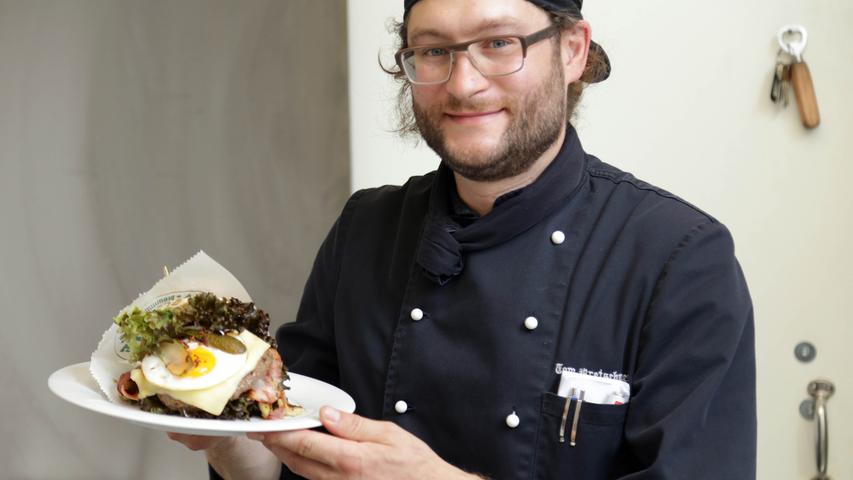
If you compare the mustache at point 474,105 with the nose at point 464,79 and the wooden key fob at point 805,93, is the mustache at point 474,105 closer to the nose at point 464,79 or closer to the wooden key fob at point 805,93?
the nose at point 464,79

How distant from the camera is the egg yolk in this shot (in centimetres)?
116

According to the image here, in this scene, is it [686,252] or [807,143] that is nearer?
[686,252]

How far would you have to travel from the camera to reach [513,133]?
132cm

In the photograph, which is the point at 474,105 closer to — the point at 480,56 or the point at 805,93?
the point at 480,56

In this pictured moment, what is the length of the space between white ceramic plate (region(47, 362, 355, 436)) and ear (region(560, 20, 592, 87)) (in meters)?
0.55

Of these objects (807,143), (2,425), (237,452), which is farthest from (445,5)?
(2,425)

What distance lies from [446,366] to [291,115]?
885 mm

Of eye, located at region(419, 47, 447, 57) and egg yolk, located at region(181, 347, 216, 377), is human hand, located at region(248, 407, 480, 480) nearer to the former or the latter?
egg yolk, located at region(181, 347, 216, 377)

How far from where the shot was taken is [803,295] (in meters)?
2.03

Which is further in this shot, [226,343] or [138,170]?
[138,170]

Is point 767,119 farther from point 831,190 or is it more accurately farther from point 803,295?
point 803,295

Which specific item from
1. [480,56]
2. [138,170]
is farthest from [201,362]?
[138,170]

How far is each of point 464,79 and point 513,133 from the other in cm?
9

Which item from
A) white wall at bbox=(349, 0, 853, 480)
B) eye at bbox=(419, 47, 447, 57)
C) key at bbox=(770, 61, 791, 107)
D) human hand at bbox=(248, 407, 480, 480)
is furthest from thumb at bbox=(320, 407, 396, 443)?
key at bbox=(770, 61, 791, 107)
